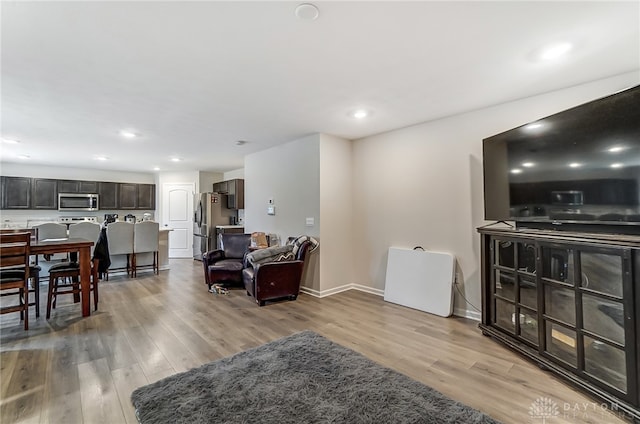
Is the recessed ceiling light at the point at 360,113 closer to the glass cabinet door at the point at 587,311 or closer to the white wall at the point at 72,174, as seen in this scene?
the glass cabinet door at the point at 587,311

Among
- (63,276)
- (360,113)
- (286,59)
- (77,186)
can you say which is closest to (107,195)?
(77,186)

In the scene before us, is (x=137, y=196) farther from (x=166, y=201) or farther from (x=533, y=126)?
(x=533, y=126)

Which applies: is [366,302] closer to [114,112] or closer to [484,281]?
[484,281]

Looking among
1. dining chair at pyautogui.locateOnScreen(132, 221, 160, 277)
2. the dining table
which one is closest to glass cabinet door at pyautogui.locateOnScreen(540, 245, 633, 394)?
the dining table

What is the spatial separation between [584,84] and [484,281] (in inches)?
83.8

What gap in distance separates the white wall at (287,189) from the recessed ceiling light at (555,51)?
9.18 feet

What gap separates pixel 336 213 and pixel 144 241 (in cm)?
399

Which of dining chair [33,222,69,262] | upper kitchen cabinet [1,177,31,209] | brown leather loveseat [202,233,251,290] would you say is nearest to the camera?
brown leather loveseat [202,233,251,290]

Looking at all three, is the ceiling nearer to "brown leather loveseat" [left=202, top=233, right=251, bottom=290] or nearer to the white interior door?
"brown leather loveseat" [left=202, top=233, right=251, bottom=290]

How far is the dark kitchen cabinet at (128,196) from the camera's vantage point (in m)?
7.70

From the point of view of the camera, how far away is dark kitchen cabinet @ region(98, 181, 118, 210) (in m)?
7.39

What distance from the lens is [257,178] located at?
5.55m

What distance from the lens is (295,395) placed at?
1923 millimetres

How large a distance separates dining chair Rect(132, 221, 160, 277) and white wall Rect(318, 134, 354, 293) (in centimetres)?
346
